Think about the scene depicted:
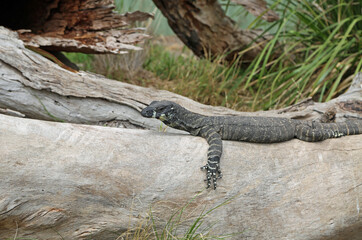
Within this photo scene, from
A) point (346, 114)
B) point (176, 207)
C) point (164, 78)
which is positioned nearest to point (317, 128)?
point (346, 114)

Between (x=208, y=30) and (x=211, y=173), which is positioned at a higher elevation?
(x=208, y=30)

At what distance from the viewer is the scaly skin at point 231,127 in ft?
13.8

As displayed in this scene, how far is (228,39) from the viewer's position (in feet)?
25.8

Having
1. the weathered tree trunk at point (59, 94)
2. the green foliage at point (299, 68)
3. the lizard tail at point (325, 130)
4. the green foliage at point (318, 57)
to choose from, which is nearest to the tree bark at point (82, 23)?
the weathered tree trunk at point (59, 94)

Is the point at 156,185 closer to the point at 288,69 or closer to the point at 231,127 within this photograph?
the point at 231,127

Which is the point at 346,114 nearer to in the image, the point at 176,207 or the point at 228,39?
the point at 176,207

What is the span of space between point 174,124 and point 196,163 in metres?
0.65

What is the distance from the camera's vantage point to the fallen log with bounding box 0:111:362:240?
3.36 m

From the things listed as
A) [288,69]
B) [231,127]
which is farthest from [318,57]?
[231,127]

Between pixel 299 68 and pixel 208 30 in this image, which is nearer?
pixel 299 68

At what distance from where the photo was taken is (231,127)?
14.3 feet

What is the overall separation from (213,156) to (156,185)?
646 mm

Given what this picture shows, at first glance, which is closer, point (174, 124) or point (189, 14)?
point (174, 124)

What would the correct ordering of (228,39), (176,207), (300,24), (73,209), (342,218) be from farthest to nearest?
(300,24) < (228,39) < (342,218) < (176,207) < (73,209)
